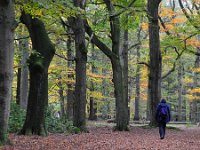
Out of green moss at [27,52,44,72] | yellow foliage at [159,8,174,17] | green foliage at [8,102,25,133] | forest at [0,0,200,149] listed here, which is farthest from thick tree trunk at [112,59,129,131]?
yellow foliage at [159,8,174,17]

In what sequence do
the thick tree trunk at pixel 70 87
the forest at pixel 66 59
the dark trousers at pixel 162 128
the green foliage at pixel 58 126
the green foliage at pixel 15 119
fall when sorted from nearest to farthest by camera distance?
the forest at pixel 66 59
the green foliage at pixel 15 119
the dark trousers at pixel 162 128
the green foliage at pixel 58 126
the thick tree trunk at pixel 70 87

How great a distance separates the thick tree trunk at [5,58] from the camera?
902cm

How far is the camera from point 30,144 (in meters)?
10.1

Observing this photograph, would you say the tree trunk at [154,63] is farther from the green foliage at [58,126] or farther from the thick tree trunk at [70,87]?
the green foliage at [58,126]

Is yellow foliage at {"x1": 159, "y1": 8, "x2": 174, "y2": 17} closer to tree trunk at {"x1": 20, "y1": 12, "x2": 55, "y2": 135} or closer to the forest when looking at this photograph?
the forest

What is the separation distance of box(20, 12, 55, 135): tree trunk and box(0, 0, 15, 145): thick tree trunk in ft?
10.5

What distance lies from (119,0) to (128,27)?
1.69 m

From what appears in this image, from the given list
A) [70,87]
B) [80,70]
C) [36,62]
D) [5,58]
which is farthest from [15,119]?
[70,87]

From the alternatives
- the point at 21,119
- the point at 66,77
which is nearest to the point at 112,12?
the point at 21,119

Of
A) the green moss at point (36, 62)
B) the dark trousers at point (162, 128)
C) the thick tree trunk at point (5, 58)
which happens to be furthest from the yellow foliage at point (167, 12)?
the thick tree trunk at point (5, 58)

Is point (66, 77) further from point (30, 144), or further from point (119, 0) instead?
point (30, 144)

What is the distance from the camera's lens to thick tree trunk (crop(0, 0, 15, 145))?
902 centimetres

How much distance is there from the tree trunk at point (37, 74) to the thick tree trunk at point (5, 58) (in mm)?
3190

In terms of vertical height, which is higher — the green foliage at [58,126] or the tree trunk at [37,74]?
the tree trunk at [37,74]
